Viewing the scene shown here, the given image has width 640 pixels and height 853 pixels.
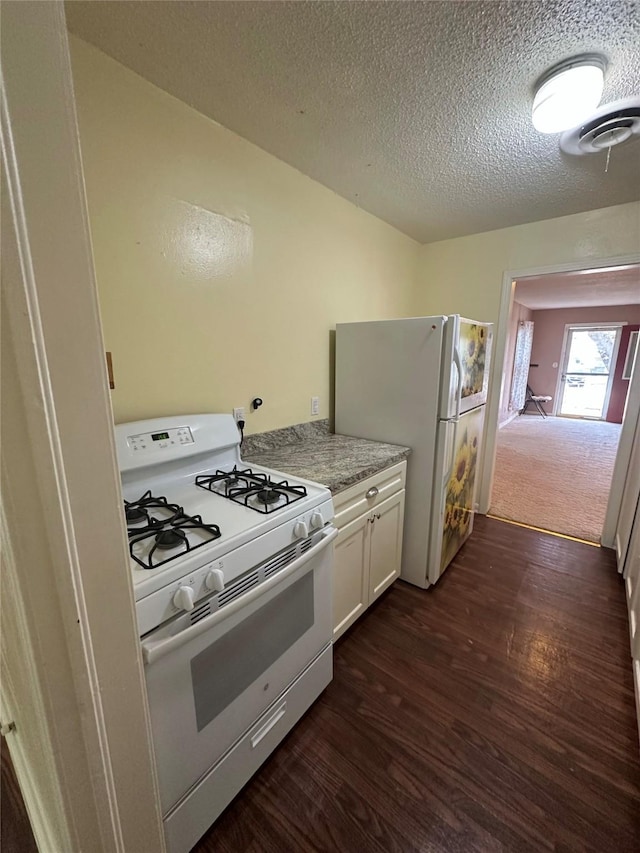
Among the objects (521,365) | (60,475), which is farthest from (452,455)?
(521,365)

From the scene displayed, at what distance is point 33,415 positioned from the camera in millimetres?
463

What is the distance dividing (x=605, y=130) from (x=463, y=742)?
2.52 m

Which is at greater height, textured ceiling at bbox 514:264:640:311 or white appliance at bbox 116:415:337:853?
textured ceiling at bbox 514:264:640:311

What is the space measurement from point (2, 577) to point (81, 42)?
5.24 ft

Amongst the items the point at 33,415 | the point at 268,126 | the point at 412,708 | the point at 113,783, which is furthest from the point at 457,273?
the point at 113,783

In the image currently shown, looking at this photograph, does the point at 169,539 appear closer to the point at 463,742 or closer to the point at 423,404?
the point at 463,742

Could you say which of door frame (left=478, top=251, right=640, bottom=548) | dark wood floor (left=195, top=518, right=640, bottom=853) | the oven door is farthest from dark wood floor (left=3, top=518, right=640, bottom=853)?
door frame (left=478, top=251, right=640, bottom=548)

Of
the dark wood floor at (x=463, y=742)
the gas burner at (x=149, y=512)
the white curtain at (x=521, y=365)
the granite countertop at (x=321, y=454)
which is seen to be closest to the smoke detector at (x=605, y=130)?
the granite countertop at (x=321, y=454)

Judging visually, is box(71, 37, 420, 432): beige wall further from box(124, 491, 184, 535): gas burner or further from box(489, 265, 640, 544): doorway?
box(489, 265, 640, 544): doorway

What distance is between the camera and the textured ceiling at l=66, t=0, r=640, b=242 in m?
1.01

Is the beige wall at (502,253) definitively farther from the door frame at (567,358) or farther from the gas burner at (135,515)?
the door frame at (567,358)

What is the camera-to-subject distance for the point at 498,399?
2.79 m

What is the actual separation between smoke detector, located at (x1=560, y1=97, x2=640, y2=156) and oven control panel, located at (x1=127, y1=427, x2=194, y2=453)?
2.08m

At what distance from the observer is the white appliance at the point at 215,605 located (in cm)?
86
